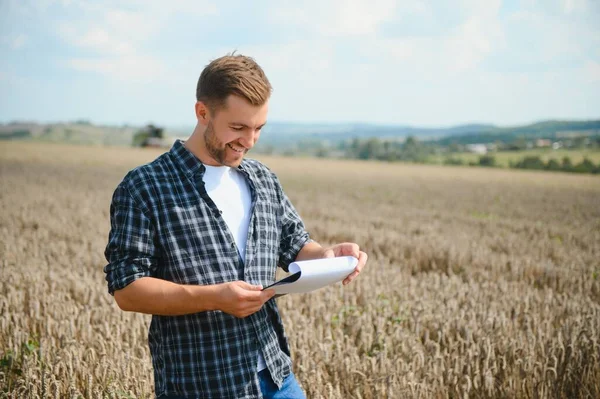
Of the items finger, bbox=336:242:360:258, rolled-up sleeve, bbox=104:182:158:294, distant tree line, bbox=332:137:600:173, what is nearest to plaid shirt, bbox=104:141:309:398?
rolled-up sleeve, bbox=104:182:158:294

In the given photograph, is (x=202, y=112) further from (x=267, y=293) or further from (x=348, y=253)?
(x=348, y=253)

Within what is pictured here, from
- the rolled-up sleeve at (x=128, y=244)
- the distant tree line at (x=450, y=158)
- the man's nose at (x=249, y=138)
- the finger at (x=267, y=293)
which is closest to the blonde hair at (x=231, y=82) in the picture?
the man's nose at (x=249, y=138)

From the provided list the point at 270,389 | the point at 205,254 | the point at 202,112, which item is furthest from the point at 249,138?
the point at 270,389

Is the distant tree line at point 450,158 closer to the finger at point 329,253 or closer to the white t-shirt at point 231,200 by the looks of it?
the finger at point 329,253

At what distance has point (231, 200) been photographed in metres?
2.51

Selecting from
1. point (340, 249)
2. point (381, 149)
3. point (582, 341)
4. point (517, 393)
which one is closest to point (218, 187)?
point (340, 249)

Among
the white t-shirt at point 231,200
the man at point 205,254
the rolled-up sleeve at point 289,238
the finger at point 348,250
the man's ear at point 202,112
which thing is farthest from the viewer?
the rolled-up sleeve at point 289,238

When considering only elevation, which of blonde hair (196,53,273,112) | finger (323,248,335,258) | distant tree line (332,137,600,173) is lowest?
distant tree line (332,137,600,173)

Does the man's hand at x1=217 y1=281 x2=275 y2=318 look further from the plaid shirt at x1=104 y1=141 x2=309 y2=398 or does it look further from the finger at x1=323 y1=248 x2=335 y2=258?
the finger at x1=323 y1=248 x2=335 y2=258

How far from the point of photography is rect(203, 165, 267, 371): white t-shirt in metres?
2.46

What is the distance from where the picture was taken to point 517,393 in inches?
152

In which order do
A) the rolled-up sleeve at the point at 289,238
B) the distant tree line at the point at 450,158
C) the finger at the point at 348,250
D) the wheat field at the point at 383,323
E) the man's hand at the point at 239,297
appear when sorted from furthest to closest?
the distant tree line at the point at 450,158, the wheat field at the point at 383,323, the rolled-up sleeve at the point at 289,238, the finger at the point at 348,250, the man's hand at the point at 239,297

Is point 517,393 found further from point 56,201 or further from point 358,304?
point 56,201

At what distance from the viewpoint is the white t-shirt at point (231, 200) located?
2.46 meters
